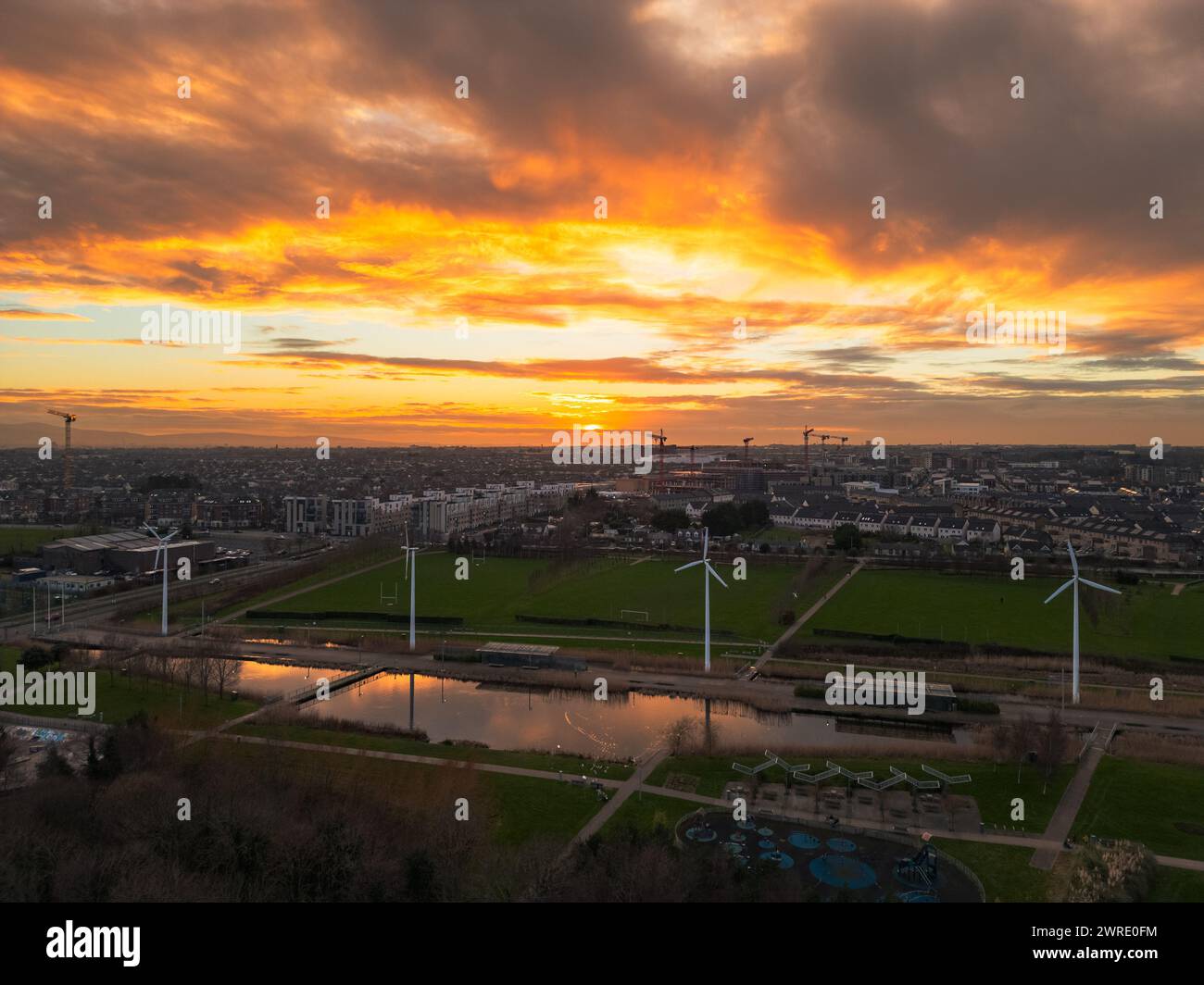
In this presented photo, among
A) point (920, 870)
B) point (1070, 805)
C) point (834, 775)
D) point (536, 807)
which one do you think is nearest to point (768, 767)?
point (834, 775)

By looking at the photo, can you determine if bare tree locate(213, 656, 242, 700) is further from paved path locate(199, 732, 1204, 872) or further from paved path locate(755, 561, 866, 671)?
paved path locate(755, 561, 866, 671)

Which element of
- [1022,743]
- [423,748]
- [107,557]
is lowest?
[423,748]

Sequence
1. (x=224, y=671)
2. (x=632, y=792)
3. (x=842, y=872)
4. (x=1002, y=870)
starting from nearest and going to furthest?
(x=842, y=872) → (x=1002, y=870) → (x=632, y=792) → (x=224, y=671)

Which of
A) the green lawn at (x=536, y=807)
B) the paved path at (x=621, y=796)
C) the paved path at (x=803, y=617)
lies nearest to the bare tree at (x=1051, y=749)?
the paved path at (x=621, y=796)

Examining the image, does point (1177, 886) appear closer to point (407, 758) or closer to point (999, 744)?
point (999, 744)

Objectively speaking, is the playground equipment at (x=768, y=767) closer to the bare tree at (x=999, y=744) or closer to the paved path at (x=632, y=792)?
the paved path at (x=632, y=792)

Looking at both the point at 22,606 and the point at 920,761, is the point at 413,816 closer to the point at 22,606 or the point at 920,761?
the point at 920,761
